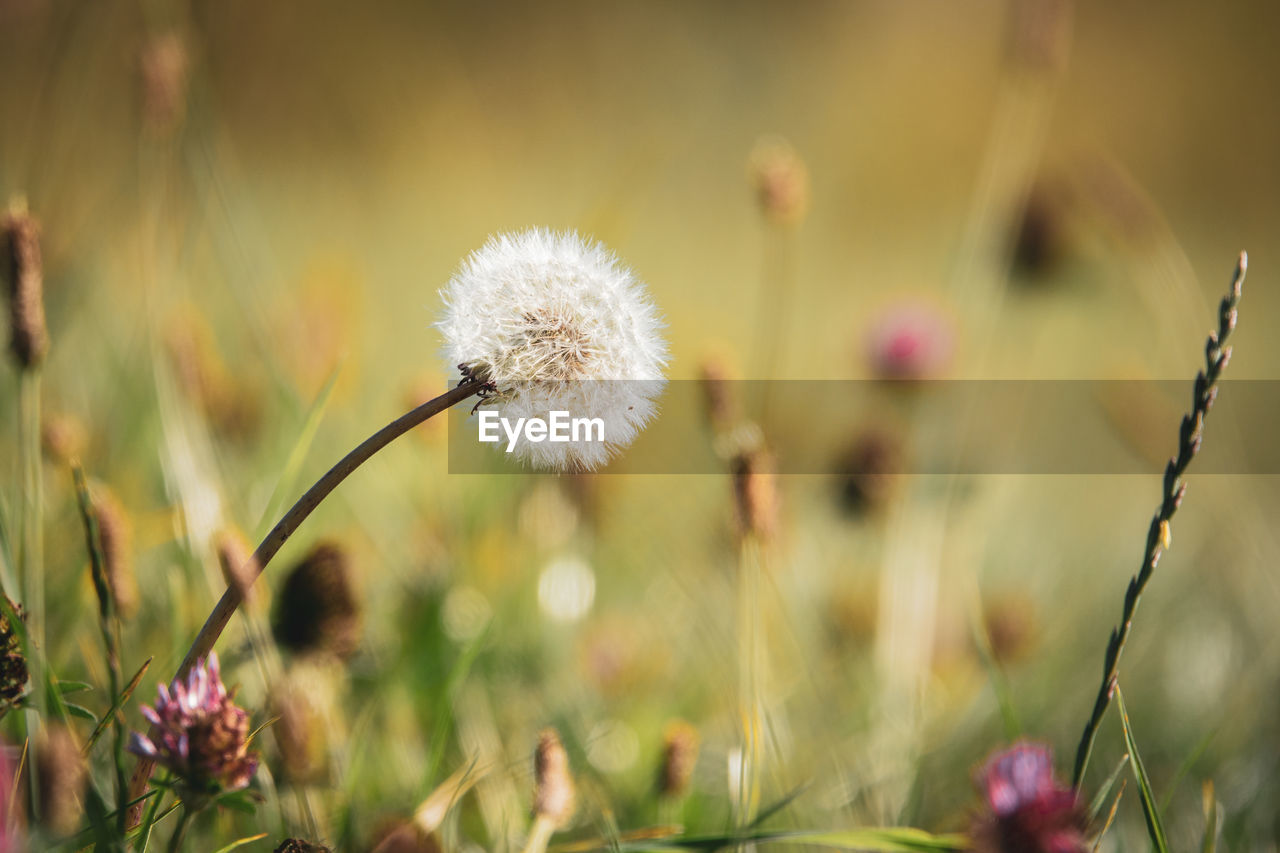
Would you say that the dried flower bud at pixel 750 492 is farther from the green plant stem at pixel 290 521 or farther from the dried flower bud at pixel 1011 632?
the dried flower bud at pixel 1011 632

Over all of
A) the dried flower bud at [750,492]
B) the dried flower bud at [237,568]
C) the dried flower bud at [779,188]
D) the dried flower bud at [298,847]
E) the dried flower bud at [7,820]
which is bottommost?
the dried flower bud at [298,847]

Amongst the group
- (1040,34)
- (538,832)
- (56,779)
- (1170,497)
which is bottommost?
(538,832)

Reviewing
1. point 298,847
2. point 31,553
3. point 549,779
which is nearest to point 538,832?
point 549,779

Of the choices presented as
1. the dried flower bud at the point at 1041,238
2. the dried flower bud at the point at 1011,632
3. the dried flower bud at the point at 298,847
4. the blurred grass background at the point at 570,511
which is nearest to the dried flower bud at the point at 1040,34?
the blurred grass background at the point at 570,511

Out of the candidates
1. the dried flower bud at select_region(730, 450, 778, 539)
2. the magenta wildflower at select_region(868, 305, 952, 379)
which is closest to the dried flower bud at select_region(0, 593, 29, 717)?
the dried flower bud at select_region(730, 450, 778, 539)

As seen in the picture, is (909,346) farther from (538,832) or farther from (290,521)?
(290,521)

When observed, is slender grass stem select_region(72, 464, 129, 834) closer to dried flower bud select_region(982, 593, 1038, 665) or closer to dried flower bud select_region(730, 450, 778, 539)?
dried flower bud select_region(730, 450, 778, 539)
